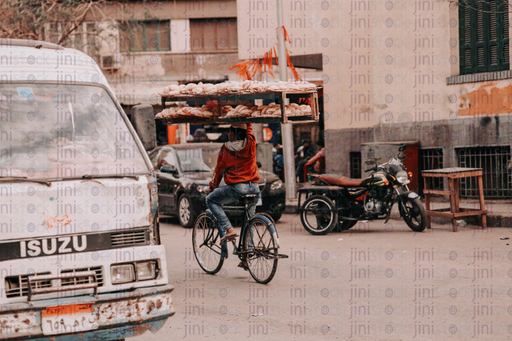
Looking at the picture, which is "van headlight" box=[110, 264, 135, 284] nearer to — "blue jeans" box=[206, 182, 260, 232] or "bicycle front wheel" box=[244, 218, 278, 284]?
"bicycle front wheel" box=[244, 218, 278, 284]

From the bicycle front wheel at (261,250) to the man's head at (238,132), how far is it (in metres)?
0.96

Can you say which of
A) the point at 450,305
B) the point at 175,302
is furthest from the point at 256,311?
the point at 450,305

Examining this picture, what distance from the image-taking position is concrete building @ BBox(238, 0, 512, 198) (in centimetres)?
1438

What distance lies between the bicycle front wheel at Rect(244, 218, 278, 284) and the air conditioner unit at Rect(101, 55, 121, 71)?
2521 cm

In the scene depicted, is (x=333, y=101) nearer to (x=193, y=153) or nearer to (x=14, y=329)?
(x=193, y=153)

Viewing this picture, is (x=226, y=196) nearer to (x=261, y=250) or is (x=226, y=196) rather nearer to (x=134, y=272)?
(x=261, y=250)

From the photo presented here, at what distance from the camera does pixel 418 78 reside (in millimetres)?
15711

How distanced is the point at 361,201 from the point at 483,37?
5.19m

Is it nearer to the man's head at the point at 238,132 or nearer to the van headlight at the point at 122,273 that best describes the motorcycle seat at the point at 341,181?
the man's head at the point at 238,132

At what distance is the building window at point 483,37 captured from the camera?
14156mm

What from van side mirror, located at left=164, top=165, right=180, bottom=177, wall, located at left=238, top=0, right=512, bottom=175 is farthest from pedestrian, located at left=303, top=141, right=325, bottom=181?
van side mirror, located at left=164, top=165, right=180, bottom=177

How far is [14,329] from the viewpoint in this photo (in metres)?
4.38

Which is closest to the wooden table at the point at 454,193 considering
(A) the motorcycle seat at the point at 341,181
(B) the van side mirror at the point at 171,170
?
(A) the motorcycle seat at the point at 341,181

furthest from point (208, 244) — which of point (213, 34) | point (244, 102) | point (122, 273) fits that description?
point (213, 34)
